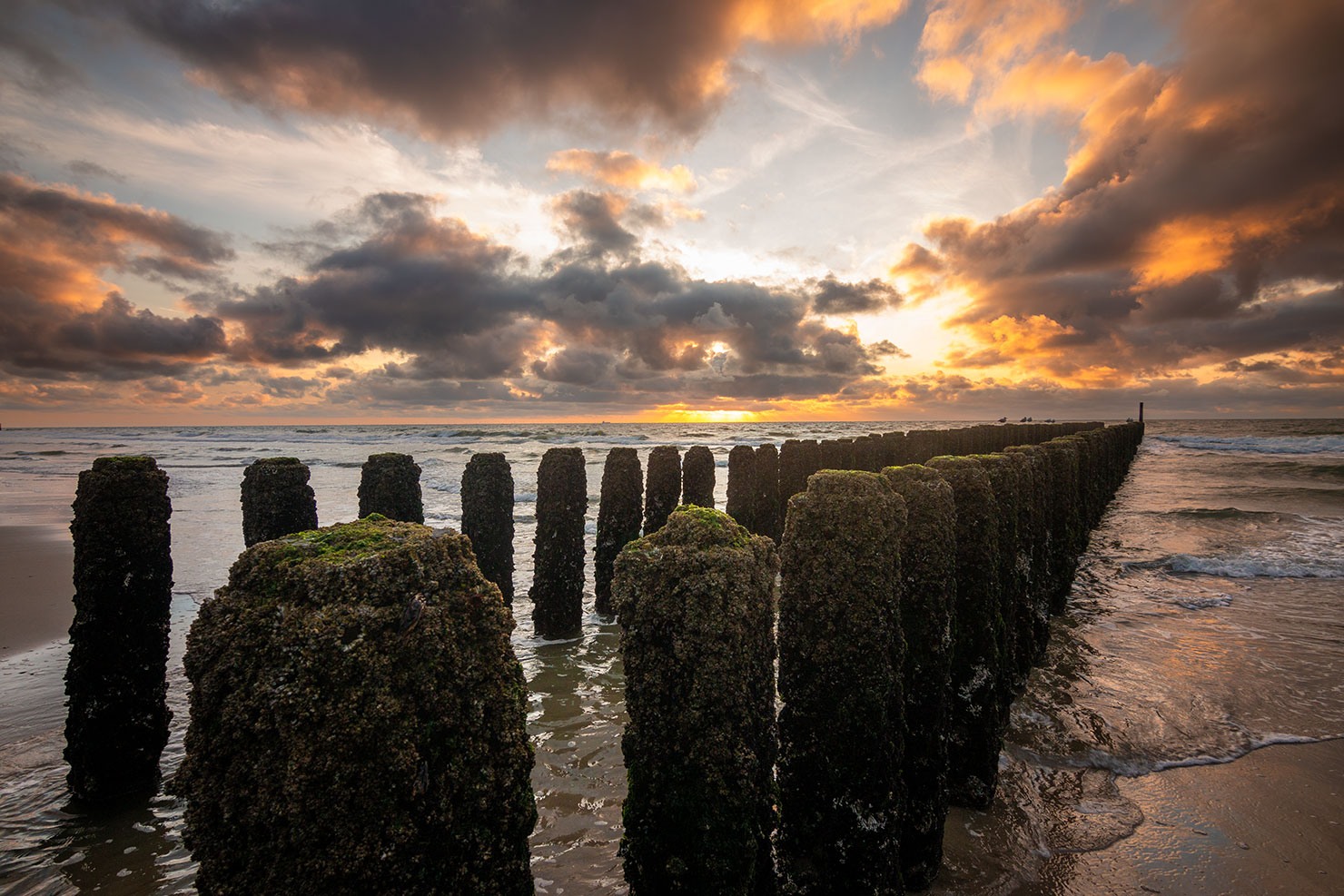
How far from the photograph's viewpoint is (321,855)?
1.57 metres

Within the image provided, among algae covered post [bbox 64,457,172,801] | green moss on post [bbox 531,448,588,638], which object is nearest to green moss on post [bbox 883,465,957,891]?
green moss on post [bbox 531,448,588,638]

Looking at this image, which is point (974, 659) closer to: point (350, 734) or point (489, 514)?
point (350, 734)

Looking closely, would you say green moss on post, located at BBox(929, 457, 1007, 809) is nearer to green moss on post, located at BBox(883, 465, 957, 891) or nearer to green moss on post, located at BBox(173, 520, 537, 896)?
green moss on post, located at BBox(883, 465, 957, 891)

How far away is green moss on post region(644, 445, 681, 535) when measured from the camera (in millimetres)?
8391

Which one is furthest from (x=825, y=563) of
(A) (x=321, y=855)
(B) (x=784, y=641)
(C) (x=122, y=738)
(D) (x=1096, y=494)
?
(D) (x=1096, y=494)

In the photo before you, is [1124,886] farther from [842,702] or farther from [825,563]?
[825,563]

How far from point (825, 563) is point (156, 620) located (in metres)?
4.83

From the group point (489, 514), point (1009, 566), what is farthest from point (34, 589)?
point (1009, 566)

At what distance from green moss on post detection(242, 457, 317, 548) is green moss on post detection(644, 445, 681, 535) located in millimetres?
4306

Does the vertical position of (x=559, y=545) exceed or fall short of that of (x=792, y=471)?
it falls short

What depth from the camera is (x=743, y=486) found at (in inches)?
407

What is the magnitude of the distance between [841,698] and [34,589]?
1438cm

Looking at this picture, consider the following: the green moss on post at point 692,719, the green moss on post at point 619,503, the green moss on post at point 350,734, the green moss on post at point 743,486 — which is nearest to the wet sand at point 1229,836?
the green moss on post at point 692,719

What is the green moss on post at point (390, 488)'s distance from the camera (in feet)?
19.5
